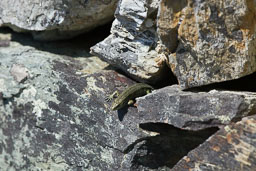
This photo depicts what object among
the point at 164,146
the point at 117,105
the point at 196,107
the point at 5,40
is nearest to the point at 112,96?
the point at 117,105

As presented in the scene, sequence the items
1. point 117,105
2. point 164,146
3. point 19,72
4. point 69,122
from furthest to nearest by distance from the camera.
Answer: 1. point 19,72
2. point 69,122
3. point 117,105
4. point 164,146

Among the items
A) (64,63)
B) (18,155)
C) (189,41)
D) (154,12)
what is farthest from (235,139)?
(18,155)

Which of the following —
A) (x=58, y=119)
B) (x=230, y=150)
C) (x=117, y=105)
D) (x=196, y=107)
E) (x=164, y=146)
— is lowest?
(x=58, y=119)

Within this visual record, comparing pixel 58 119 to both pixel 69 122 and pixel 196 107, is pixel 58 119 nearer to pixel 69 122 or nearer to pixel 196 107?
pixel 69 122

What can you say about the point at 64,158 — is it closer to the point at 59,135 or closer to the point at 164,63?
the point at 59,135

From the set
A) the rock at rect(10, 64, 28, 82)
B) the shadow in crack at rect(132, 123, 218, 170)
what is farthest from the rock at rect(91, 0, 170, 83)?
the rock at rect(10, 64, 28, 82)
